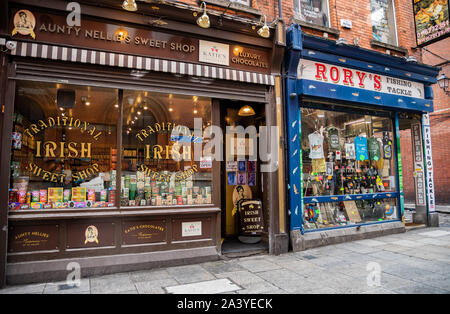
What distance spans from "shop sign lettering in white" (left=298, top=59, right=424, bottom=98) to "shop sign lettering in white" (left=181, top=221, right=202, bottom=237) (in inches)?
174

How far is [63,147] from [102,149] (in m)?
0.68

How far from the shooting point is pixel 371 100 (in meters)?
8.29

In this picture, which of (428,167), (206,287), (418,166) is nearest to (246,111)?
(206,287)

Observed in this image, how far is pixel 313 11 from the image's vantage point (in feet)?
27.8

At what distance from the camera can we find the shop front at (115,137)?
4965 millimetres

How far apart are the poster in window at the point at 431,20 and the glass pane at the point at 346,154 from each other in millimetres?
2875

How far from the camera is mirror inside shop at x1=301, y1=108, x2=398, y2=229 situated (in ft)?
25.0

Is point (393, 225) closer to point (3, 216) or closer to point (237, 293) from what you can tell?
point (237, 293)

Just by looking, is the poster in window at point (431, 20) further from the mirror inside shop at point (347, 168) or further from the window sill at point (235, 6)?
the window sill at point (235, 6)

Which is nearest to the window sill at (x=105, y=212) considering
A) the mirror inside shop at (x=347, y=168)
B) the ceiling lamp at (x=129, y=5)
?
the mirror inside shop at (x=347, y=168)

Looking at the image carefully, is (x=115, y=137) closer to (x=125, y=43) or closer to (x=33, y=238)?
(x=125, y=43)

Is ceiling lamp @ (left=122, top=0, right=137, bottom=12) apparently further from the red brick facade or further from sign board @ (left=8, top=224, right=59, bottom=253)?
sign board @ (left=8, top=224, right=59, bottom=253)
